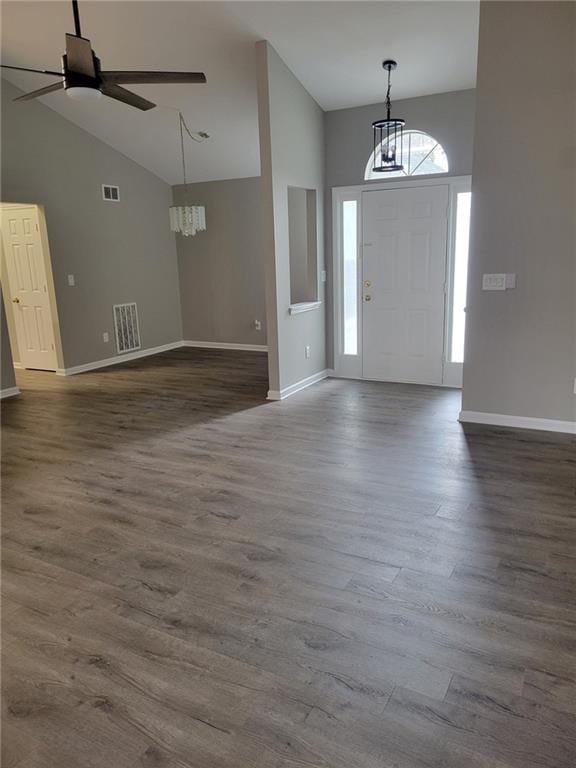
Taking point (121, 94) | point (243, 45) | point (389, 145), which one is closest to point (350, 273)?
point (389, 145)

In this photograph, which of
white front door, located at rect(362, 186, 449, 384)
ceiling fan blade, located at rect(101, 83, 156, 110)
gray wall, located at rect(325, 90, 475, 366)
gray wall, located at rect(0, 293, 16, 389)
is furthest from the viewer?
gray wall, located at rect(0, 293, 16, 389)

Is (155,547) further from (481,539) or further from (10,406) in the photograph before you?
(10,406)

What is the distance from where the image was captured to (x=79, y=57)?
9.42 ft

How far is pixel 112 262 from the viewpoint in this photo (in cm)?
751

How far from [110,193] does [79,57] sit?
4803mm

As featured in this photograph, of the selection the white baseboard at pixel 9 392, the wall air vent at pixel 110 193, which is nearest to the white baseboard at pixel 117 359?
the white baseboard at pixel 9 392

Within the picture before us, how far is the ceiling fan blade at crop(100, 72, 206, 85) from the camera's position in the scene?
3.06 metres

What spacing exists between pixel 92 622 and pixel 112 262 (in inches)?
246

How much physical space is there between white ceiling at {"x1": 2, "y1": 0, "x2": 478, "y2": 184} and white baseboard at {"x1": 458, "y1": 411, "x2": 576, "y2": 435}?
318 centimetres

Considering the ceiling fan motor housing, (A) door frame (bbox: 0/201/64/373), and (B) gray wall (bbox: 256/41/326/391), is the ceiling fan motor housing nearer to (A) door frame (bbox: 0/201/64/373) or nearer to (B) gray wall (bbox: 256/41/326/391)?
(B) gray wall (bbox: 256/41/326/391)

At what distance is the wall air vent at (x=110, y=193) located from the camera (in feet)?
23.9

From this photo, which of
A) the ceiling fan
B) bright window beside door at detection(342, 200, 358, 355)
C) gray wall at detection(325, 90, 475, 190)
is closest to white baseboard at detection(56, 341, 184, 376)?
bright window beside door at detection(342, 200, 358, 355)

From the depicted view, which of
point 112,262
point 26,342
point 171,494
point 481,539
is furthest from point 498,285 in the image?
point 26,342

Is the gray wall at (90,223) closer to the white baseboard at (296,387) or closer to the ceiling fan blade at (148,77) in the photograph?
the white baseboard at (296,387)
